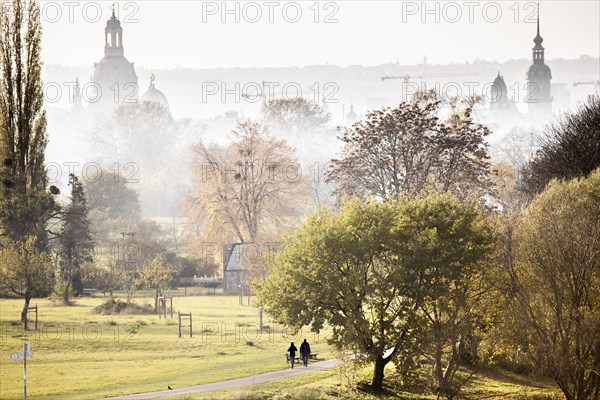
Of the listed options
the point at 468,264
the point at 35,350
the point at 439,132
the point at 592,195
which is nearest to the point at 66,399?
the point at 35,350

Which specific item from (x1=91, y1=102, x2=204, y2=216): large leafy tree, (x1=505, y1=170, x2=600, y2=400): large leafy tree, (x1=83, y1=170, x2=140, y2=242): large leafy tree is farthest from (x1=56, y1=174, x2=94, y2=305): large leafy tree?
(x1=91, y1=102, x2=204, y2=216): large leafy tree

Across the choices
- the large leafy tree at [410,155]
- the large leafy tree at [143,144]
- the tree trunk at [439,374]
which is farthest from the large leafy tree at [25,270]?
the large leafy tree at [143,144]

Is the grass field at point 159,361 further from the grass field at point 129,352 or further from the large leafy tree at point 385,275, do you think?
the large leafy tree at point 385,275

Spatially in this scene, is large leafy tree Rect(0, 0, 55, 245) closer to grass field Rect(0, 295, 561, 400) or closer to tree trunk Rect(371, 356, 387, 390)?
grass field Rect(0, 295, 561, 400)

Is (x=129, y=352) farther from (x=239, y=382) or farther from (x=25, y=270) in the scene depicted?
(x=25, y=270)

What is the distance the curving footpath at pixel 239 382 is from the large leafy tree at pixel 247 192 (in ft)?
149

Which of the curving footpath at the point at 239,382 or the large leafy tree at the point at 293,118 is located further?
the large leafy tree at the point at 293,118

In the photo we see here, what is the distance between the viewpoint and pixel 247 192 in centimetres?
9350

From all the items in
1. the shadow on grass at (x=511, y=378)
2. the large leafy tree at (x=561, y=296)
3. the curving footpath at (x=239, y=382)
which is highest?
the large leafy tree at (x=561, y=296)

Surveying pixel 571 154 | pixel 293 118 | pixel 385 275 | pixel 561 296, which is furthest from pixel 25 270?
pixel 293 118

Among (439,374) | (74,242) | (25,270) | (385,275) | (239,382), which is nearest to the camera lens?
(439,374)

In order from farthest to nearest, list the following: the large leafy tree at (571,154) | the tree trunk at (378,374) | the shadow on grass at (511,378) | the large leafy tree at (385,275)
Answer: the large leafy tree at (571,154), the shadow on grass at (511,378), the tree trunk at (378,374), the large leafy tree at (385,275)

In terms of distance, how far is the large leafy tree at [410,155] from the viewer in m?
62.1

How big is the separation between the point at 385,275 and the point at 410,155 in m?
21.1
